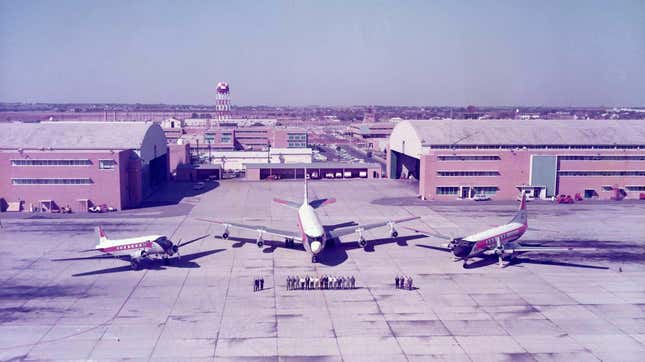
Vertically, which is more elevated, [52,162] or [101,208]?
[52,162]

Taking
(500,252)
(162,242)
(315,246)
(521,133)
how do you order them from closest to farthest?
1. (162,242)
2. (315,246)
3. (500,252)
4. (521,133)

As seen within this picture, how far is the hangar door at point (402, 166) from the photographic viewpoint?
120m

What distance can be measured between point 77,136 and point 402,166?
66861mm

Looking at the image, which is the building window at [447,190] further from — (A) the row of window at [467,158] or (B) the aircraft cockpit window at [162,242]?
(B) the aircraft cockpit window at [162,242]

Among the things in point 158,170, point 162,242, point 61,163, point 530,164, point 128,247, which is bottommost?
point 128,247

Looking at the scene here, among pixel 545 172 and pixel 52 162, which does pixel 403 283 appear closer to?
pixel 545 172

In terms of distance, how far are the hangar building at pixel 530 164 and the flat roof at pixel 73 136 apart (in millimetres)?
50299

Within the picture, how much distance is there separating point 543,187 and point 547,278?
48150 mm

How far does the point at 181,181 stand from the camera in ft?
383

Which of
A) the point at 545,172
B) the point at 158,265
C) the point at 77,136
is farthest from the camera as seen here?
the point at 545,172

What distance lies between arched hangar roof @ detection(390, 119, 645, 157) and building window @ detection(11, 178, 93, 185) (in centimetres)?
5551

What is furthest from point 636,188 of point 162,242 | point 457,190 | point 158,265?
point 158,265

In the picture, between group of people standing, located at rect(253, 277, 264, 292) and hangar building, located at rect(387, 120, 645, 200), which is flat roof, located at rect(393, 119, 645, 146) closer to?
hangar building, located at rect(387, 120, 645, 200)

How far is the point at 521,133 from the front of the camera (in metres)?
99.6
